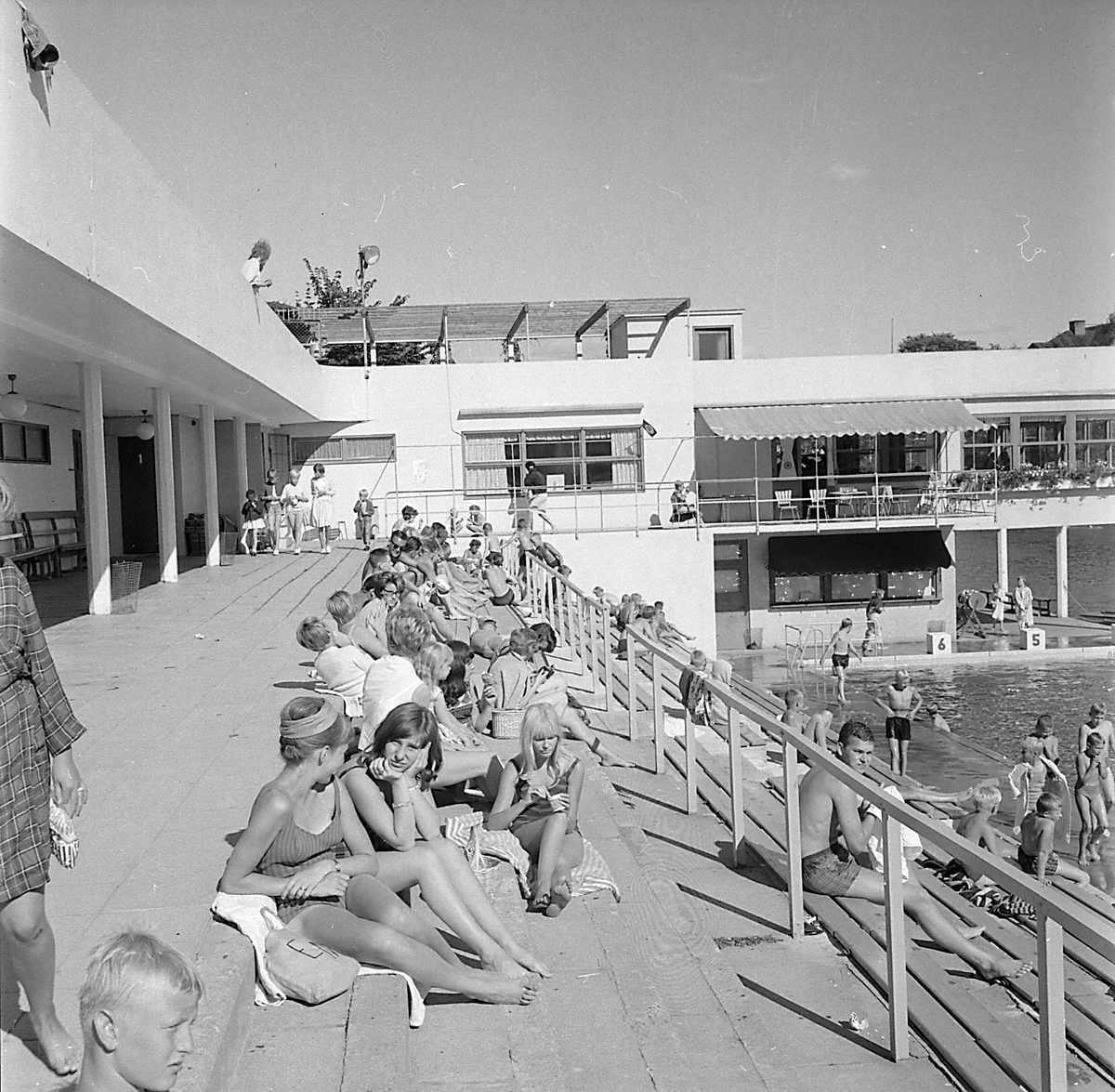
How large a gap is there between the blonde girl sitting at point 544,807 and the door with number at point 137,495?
58.5 feet

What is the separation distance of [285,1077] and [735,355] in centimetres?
2953

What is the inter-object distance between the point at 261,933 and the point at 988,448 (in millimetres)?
28936

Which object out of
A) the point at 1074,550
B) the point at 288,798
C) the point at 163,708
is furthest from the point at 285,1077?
the point at 1074,550

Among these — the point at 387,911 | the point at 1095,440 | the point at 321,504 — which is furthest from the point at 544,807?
the point at 1095,440

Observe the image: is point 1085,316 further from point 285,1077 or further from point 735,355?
point 285,1077

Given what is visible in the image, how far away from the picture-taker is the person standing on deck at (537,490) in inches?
885

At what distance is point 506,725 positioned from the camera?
24.4 ft

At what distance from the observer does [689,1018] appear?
3865 millimetres

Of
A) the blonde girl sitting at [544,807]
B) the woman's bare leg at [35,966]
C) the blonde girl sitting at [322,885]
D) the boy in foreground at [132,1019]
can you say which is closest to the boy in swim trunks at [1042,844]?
the blonde girl sitting at [544,807]

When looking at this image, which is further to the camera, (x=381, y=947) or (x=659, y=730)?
(x=659, y=730)

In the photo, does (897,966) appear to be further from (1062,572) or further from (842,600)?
(1062,572)

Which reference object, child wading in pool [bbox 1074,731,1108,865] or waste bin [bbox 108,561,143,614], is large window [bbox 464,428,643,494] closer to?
waste bin [bbox 108,561,143,614]

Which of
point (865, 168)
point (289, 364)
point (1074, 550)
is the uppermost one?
point (865, 168)

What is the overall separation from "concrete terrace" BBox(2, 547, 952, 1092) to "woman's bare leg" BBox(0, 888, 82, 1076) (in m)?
0.07
